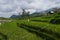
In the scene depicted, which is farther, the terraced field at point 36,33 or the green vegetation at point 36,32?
the green vegetation at point 36,32

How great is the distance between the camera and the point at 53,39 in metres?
23.5

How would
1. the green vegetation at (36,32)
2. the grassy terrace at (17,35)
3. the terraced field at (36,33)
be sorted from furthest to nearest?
the grassy terrace at (17,35)
the green vegetation at (36,32)
the terraced field at (36,33)

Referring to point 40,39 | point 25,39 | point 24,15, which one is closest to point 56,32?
point 40,39

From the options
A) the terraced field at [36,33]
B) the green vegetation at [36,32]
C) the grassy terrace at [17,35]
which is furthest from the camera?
the grassy terrace at [17,35]

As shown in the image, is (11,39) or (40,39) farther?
(11,39)

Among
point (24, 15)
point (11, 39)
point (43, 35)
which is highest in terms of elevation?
point (43, 35)

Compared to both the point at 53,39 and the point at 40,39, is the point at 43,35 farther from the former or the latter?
the point at 53,39

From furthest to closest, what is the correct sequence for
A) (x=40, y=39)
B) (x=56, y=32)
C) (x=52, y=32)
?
(x=40, y=39), (x=52, y=32), (x=56, y=32)

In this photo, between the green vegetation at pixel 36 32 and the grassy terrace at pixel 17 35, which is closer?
the green vegetation at pixel 36 32

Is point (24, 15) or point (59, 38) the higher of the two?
point (59, 38)

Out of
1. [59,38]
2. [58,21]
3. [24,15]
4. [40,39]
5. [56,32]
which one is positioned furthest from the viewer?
[24,15]

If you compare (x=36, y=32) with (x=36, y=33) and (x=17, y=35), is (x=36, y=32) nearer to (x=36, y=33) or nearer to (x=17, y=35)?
(x=36, y=33)

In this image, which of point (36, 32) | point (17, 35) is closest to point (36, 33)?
point (36, 32)

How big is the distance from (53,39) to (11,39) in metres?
11.7
